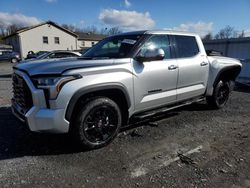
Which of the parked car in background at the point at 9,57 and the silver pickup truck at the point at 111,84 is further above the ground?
the silver pickup truck at the point at 111,84

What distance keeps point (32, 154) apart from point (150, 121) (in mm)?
2526

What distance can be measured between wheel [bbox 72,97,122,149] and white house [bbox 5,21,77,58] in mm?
41559

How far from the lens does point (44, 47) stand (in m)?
43.2

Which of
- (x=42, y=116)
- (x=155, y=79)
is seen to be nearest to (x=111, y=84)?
(x=155, y=79)

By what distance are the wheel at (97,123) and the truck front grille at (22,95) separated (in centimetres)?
73

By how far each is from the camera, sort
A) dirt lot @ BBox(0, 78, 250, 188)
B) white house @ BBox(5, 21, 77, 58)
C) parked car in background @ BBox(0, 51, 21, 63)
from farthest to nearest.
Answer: white house @ BBox(5, 21, 77, 58), parked car in background @ BBox(0, 51, 21, 63), dirt lot @ BBox(0, 78, 250, 188)

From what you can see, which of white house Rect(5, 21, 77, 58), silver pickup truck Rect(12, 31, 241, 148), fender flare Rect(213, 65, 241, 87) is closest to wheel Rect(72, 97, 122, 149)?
silver pickup truck Rect(12, 31, 241, 148)

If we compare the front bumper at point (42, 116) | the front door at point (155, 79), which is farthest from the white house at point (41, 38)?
the front bumper at point (42, 116)

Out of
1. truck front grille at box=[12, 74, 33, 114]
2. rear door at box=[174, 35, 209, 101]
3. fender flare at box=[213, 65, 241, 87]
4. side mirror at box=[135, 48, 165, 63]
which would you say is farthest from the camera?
fender flare at box=[213, 65, 241, 87]

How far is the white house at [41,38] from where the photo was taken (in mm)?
41969

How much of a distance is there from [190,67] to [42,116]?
3.14 metres

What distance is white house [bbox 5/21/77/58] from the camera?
138 ft

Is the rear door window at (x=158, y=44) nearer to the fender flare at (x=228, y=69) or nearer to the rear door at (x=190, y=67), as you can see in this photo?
the rear door at (x=190, y=67)

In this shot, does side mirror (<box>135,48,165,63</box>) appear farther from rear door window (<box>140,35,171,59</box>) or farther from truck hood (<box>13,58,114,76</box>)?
truck hood (<box>13,58,114,76</box>)
